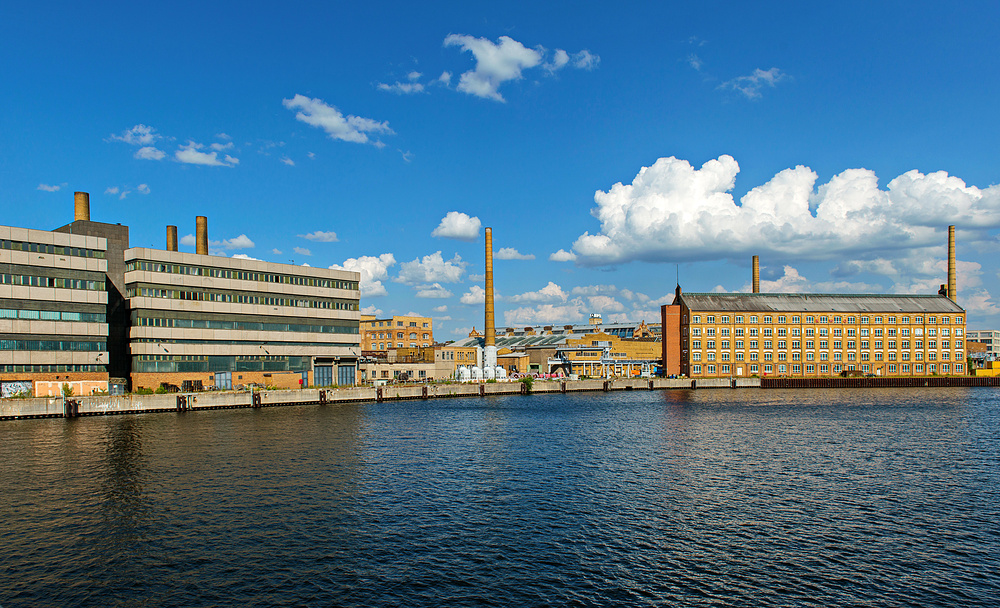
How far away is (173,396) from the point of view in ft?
321

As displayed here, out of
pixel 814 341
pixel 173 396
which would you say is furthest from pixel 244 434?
pixel 814 341

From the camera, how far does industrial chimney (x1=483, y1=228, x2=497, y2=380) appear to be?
495 ft

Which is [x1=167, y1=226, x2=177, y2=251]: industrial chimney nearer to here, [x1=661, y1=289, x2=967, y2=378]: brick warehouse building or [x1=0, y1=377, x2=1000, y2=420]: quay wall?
[x1=0, y1=377, x2=1000, y2=420]: quay wall

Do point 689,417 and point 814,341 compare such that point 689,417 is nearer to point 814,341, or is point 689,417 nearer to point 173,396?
point 173,396

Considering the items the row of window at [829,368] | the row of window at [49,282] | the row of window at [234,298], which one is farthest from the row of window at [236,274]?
the row of window at [829,368]

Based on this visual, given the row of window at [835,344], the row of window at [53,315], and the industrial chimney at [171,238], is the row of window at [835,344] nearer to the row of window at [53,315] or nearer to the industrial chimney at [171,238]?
the industrial chimney at [171,238]

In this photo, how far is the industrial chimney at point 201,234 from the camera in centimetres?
12575

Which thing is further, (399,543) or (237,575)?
(399,543)

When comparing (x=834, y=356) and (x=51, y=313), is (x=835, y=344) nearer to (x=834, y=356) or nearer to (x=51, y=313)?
(x=834, y=356)

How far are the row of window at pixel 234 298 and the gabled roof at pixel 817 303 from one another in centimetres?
9339

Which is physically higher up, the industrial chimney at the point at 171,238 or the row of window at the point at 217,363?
the industrial chimney at the point at 171,238

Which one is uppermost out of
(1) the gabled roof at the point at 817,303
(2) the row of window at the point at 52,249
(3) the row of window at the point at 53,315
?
(2) the row of window at the point at 52,249

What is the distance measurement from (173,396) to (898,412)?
10807cm

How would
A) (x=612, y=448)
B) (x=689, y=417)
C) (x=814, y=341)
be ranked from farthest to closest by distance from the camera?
(x=814, y=341) → (x=689, y=417) → (x=612, y=448)
